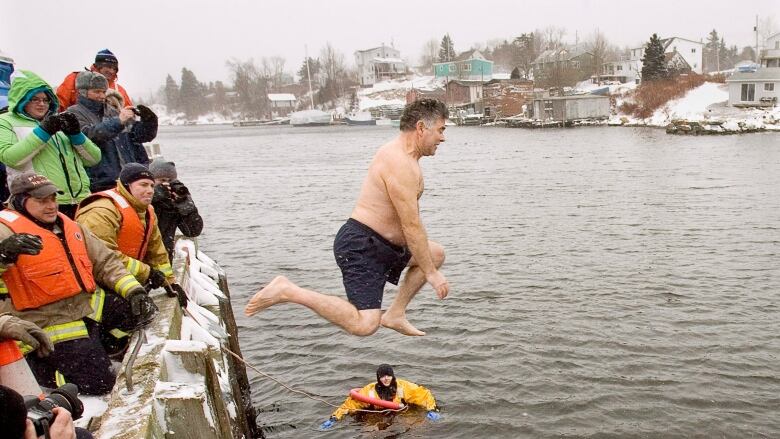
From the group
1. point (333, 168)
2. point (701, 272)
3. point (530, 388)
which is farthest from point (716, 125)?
point (530, 388)

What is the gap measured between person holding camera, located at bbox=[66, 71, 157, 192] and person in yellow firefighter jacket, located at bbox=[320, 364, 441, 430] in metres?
5.38

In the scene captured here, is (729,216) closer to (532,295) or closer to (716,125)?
(532,295)

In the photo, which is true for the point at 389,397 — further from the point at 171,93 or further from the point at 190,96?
the point at 171,93

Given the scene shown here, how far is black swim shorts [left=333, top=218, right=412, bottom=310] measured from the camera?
517cm

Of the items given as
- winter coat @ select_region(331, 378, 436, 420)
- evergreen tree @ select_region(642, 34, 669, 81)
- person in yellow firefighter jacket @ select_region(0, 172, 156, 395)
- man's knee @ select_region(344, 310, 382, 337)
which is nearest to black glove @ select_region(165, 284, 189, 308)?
person in yellow firefighter jacket @ select_region(0, 172, 156, 395)

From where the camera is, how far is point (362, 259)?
5.18 m

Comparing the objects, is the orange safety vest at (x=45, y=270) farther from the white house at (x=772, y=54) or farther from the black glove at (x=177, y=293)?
the white house at (x=772, y=54)

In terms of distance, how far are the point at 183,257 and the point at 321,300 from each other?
436cm

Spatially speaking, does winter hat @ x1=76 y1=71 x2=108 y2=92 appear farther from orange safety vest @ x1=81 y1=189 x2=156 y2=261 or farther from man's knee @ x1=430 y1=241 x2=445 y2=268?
man's knee @ x1=430 y1=241 x2=445 y2=268

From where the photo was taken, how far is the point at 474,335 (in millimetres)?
13633

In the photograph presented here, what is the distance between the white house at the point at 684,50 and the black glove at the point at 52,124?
105735 mm

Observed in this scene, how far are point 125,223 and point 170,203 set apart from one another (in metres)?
1.46

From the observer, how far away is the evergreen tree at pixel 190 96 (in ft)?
541

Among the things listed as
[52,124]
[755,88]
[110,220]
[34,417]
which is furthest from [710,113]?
[34,417]
